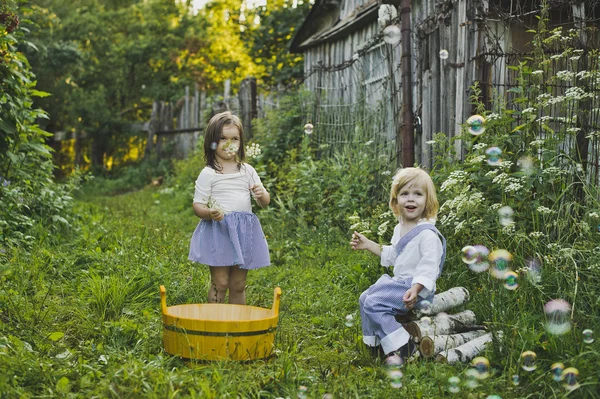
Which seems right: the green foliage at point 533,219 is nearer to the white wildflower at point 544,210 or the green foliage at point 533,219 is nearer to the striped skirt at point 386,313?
the white wildflower at point 544,210

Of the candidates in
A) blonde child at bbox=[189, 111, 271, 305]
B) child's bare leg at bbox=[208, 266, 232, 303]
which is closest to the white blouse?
blonde child at bbox=[189, 111, 271, 305]

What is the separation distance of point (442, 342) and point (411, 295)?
0.31 m

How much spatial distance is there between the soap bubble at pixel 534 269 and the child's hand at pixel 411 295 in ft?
1.96

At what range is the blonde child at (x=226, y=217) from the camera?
13.6 ft

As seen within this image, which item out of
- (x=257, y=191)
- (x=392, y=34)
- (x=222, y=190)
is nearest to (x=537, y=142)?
(x=257, y=191)

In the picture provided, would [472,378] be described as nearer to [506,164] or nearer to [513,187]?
[513,187]

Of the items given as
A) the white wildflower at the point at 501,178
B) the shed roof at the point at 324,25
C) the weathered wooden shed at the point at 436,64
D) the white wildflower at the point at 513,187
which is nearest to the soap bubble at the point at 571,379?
the white wildflower at the point at 513,187

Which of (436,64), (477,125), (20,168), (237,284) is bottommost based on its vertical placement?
(237,284)

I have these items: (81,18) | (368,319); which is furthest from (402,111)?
(81,18)

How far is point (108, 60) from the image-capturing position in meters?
19.8

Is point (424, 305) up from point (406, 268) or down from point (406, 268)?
down

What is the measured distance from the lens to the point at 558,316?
332 cm

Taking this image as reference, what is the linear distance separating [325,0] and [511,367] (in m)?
11.1

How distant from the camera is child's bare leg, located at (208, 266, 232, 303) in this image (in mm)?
4227
